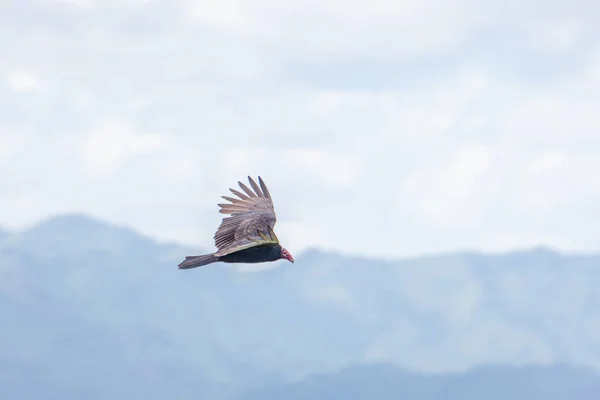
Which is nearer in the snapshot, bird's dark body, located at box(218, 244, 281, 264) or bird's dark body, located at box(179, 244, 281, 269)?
bird's dark body, located at box(179, 244, 281, 269)

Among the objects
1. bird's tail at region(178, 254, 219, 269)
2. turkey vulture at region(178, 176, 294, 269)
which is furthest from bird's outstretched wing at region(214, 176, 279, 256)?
bird's tail at region(178, 254, 219, 269)

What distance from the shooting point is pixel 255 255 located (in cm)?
3089

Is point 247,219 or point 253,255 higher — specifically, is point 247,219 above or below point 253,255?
above

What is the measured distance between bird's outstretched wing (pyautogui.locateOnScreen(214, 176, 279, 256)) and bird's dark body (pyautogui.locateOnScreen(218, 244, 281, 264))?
397 mm

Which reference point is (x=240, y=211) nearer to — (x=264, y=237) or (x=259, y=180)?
(x=259, y=180)

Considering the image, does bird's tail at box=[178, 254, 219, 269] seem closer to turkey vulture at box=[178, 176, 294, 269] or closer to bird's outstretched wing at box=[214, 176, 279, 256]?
turkey vulture at box=[178, 176, 294, 269]

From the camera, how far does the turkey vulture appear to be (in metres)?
30.2

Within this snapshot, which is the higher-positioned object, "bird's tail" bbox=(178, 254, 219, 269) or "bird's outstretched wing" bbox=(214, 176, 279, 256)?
"bird's outstretched wing" bbox=(214, 176, 279, 256)

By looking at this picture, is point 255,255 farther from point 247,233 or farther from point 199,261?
point 247,233

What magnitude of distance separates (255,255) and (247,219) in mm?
5075

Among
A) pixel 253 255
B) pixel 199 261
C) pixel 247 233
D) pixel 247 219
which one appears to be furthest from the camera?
pixel 247 219

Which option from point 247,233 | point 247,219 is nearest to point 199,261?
point 247,233

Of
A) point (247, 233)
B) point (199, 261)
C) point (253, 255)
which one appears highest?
point (247, 233)

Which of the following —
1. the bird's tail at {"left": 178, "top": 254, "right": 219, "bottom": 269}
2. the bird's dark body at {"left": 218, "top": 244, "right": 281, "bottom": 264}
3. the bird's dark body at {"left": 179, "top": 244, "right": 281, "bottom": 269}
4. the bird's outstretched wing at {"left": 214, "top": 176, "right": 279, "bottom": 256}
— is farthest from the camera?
the bird's outstretched wing at {"left": 214, "top": 176, "right": 279, "bottom": 256}
